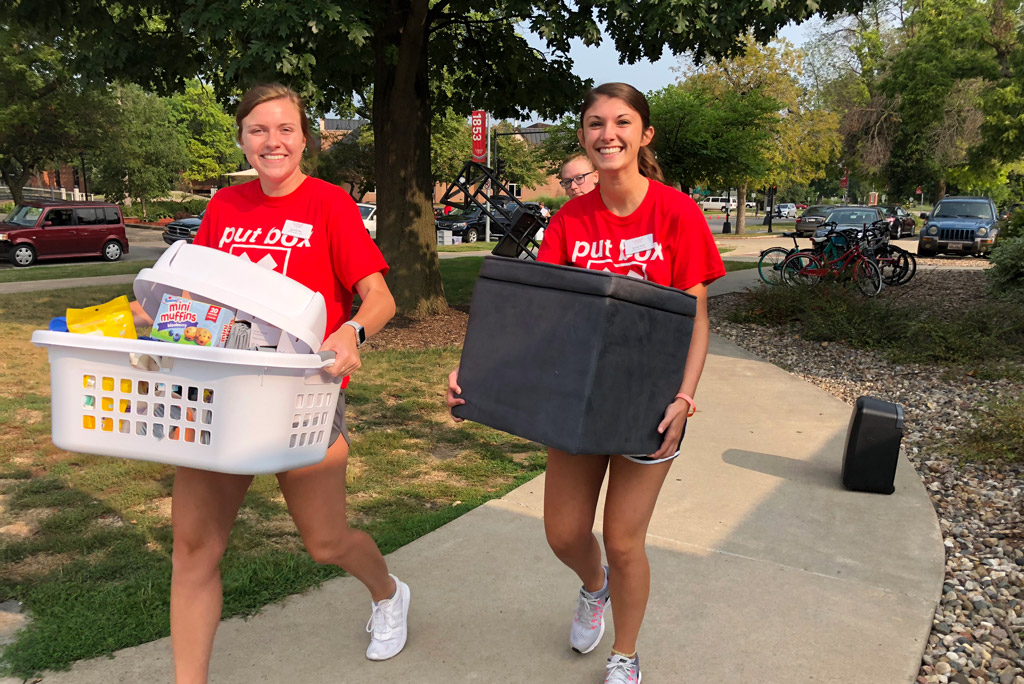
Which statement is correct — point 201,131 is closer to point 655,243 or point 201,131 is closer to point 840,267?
point 840,267

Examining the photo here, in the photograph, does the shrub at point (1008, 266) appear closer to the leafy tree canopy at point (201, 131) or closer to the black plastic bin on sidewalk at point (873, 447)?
the black plastic bin on sidewalk at point (873, 447)

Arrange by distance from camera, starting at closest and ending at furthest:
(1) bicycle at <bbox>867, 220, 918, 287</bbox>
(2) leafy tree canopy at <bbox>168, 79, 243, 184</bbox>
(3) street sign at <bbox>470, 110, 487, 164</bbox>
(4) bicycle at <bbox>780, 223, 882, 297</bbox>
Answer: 1. (4) bicycle at <bbox>780, 223, 882, 297</bbox>
2. (1) bicycle at <bbox>867, 220, 918, 287</bbox>
3. (3) street sign at <bbox>470, 110, 487, 164</bbox>
4. (2) leafy tree canopy at <bbox>168, 79, 243, 184</bbox>

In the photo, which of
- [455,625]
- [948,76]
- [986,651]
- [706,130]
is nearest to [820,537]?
[986,651]

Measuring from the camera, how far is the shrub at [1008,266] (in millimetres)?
11305

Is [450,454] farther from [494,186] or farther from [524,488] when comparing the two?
[494,186]

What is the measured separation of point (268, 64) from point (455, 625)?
559 cm

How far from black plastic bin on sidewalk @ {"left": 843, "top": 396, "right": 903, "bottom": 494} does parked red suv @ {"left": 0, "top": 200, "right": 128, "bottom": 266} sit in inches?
875

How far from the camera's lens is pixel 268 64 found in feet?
23.2

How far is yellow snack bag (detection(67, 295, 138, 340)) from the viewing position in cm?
215

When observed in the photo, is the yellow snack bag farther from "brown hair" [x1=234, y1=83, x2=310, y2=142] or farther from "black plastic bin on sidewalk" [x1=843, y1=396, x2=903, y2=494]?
"black plastic bin on sidewalk" [x1=843, y1=396, x2=903, y2=494]

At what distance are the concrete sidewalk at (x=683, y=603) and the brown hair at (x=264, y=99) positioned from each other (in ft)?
5.98

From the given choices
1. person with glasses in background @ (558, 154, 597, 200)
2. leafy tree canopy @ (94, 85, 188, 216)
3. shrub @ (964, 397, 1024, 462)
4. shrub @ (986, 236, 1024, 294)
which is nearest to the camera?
person with glasses in background @ (558, 154, 597, 200)

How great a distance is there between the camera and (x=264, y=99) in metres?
2.43

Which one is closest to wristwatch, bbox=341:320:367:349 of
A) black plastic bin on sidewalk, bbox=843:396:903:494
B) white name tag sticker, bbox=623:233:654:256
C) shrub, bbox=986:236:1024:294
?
white name tag sticker, bbox=623:233:654:256
